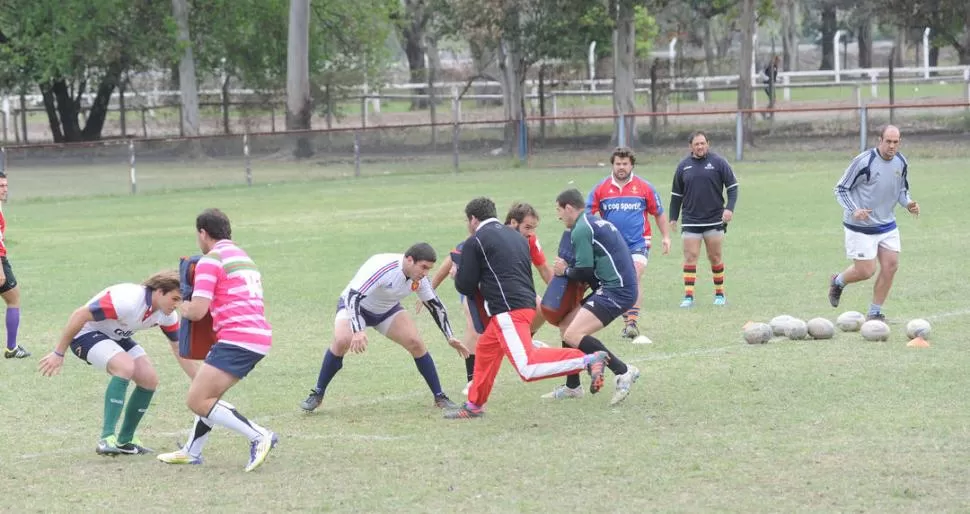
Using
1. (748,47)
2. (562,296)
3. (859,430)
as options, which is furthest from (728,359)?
(748,47)

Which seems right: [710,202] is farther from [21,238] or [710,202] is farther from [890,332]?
[21,238]

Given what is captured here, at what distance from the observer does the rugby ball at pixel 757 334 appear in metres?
11.9

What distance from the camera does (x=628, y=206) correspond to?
1327 centimetres

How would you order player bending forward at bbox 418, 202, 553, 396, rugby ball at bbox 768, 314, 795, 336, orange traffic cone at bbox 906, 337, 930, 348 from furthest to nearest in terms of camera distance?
rugby ball at bbox 768, 314, 795, 336, orange traffic cone at bbox 906, 337, 930, 348, player bending forward at bbox 418, 202, 553, 396

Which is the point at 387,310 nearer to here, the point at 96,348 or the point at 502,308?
the point at 502,308

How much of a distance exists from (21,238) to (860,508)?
20283 millimetres

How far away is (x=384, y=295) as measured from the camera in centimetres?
948

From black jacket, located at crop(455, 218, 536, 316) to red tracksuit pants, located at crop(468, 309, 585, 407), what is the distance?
91mm

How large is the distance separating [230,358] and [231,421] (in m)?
0.37

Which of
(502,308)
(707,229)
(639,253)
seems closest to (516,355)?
(502,308)

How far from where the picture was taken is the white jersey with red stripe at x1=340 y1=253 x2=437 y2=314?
30.6 feet

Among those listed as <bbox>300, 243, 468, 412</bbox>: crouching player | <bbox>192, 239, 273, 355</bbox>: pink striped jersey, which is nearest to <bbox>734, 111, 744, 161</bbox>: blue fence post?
<bbox>300, 243, 468, 412</bbox>: crouching player

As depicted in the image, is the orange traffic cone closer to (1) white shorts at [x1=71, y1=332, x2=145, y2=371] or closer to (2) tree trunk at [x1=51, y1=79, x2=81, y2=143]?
(1) white shorts at [x1=71, y1=332, x2=145, y2=371]

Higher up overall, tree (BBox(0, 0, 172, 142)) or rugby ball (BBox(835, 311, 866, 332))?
tree (BBox(0, 0, 172, 142))
